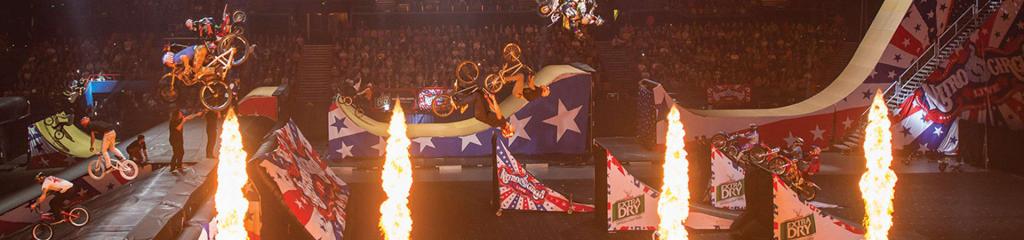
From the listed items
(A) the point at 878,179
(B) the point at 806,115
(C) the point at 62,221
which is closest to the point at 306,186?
(C) the point at 62,221

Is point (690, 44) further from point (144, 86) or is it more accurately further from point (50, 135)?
point (50, 135)

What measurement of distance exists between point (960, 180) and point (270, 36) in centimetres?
2388

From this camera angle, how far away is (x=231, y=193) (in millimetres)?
12656

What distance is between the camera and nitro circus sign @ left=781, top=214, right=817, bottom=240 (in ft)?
52.2

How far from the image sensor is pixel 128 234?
47.2ft

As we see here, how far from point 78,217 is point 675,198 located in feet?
30.8

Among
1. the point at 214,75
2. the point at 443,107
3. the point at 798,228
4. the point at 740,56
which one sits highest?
the point at 214,75

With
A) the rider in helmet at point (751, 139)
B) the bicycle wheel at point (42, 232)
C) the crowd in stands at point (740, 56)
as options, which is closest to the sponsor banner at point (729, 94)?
the crowd in stands at point (740, 56)

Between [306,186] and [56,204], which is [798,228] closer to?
[306,186]

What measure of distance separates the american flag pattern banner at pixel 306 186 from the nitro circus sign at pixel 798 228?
21.8ft

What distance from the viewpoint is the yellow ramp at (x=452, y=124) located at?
27422 millimetres

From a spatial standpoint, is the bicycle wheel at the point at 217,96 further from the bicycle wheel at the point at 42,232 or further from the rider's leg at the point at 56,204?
the bicycle wheel at the point at 42,232

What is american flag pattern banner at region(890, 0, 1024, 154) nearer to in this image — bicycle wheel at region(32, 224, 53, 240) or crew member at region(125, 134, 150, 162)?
crew member at region(125, 134, 150, 162)

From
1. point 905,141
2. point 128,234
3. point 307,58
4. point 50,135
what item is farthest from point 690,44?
point 128,234
